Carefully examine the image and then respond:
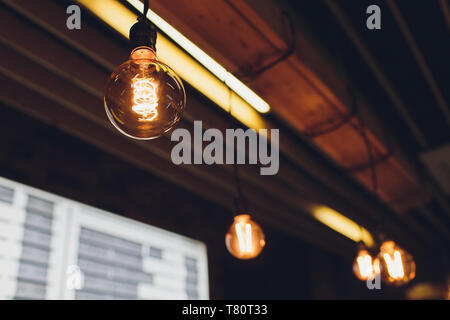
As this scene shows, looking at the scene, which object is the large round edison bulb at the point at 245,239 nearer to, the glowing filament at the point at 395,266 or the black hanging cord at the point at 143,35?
the glowing filament at the point at 395,266

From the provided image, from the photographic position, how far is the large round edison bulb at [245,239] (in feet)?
9.06

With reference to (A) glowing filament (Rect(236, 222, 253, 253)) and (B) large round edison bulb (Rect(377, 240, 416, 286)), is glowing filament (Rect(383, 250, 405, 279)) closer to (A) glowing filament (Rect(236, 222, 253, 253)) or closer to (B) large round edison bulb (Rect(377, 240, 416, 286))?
(B) large round edison bulb (Rect(377, 240, 416, 286))

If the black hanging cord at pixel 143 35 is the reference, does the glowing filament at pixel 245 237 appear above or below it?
below

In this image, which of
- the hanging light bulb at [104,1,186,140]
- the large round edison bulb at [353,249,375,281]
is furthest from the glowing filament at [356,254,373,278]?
the hanging light bulb at [104,1,186,140]

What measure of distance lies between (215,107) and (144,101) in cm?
242

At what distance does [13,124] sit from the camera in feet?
11.8

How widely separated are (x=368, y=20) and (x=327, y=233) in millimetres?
3809

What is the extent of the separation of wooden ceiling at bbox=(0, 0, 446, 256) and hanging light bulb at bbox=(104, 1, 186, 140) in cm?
105

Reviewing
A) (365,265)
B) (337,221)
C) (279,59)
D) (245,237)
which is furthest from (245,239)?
(337,221)

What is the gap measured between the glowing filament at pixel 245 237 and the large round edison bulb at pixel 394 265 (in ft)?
3.87

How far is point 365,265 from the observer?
3709 millimetres

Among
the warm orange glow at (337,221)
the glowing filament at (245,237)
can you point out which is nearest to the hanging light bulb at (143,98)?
the glowing filament at (245,237)

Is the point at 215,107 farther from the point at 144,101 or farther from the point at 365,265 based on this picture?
the point at 144,101

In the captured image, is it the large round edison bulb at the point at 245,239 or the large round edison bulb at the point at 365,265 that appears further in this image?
the large round edison bulb at the point at 365,265
